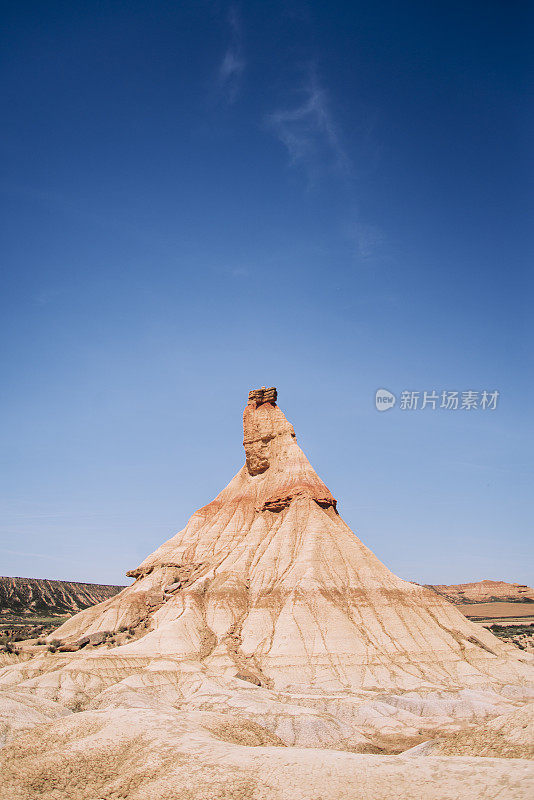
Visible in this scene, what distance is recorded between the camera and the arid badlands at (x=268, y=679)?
64.8 feet

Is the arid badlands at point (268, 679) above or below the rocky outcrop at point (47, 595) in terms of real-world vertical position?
above

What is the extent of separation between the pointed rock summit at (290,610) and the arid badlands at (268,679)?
A: 0.23m

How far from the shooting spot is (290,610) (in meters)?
58.2

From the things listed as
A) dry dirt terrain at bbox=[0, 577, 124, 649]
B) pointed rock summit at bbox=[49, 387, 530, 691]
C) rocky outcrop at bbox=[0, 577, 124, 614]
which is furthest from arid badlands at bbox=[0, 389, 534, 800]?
rocky outcrop at bbox=[0, 577, 124, 614]

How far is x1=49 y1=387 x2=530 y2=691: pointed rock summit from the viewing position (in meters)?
52.6

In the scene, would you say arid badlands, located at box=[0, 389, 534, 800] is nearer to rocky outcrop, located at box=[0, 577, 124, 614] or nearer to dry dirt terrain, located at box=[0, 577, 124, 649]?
dry dirt terrain, located at box=[0, 577, 124, 649]

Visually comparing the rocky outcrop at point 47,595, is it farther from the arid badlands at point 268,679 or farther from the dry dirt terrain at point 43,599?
the arid badlands at point 268,679

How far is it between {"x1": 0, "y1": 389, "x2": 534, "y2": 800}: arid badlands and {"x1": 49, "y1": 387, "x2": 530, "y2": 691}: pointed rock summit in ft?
0.76

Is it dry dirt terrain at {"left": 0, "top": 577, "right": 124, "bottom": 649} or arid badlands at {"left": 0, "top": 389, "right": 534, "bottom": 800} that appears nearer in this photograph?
→ arid badlands at {"left": 0, "top": 389, "right": 534, "bottom": 800}

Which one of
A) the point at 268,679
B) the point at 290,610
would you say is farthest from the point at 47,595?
the point at 268,679

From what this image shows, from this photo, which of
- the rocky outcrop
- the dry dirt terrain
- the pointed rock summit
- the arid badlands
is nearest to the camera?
the arid badlands

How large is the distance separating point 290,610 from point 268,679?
887 centimetres

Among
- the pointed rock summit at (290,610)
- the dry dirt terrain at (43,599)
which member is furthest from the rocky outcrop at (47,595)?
the pointed rock summit at (290,610)

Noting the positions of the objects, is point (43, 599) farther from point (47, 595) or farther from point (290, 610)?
point (290, 610)
